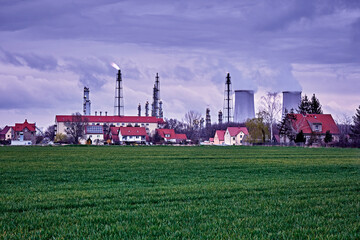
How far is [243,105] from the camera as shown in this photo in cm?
11444

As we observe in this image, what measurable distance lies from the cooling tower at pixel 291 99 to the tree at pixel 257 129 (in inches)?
694

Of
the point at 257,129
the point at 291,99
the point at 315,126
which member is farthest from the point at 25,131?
the point at 315,126

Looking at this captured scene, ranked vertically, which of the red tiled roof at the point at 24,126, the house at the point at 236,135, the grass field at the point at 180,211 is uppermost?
the red tiled roof at the point at 24,126

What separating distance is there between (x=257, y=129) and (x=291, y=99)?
22.1 m

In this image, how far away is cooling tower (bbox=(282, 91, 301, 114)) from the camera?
354 ft

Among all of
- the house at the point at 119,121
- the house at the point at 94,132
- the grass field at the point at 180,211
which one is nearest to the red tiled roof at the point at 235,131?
the house at the point at 119,121

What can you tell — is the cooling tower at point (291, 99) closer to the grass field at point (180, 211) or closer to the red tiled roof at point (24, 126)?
the red tiled roof at point (24, 126)

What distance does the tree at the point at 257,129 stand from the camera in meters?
92.1

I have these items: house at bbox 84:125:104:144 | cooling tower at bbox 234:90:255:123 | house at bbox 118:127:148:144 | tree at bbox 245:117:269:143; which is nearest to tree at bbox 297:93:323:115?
cooling tower at bbox 234:90:255:123

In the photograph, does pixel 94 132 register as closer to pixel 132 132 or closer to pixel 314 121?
pixel 132 132

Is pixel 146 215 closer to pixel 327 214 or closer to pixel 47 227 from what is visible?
pixel 47 227

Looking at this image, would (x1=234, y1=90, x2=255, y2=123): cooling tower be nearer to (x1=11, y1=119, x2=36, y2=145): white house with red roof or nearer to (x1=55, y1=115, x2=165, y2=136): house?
(x1=55, y1=115, x2=165, y2=136): house

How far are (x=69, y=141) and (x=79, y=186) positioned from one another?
115 meters

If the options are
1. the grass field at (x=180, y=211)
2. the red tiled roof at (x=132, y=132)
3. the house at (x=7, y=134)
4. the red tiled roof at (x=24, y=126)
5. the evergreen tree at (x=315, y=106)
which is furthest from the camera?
the house at (x=7, y=134)
